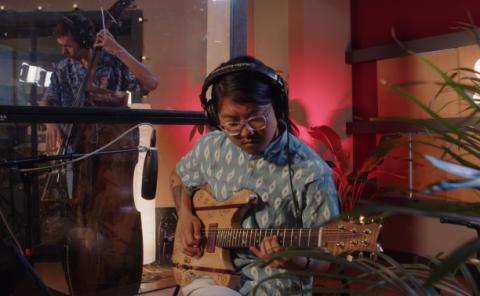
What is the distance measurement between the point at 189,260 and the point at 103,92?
895mm

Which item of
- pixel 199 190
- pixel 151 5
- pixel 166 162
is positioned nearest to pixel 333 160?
pixel 166 162

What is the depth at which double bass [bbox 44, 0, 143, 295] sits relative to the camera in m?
2.00

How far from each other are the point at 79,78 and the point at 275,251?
1.23m

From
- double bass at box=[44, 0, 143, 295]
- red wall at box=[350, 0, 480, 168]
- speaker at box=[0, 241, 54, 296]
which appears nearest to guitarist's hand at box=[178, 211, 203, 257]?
speaker at box=[0, 241, 54, 296]

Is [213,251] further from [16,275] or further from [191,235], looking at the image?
[16,275]

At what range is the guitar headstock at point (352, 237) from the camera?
3.49 ft

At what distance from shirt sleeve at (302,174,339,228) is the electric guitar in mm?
53

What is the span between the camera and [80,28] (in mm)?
1999

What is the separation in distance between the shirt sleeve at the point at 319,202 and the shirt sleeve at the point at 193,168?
445 millimetres

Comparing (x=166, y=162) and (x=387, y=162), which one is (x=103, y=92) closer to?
(x=166, y=162)

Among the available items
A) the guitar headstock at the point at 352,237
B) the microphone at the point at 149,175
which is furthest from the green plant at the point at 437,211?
the microphone at the point at 149,175

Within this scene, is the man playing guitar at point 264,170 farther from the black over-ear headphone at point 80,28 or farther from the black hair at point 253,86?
the black over-ear headphone at point 80,28

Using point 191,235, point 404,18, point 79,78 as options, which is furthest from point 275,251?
point 404,18

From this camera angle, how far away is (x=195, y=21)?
233 cm
